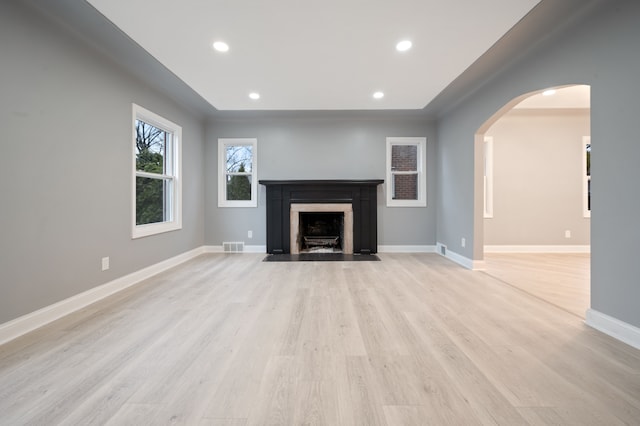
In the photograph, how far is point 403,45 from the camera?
264 cm

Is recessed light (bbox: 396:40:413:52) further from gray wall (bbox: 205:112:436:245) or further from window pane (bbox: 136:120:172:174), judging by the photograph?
window pane (bbox: 136:120:172:174)

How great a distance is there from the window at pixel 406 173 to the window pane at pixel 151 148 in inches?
157

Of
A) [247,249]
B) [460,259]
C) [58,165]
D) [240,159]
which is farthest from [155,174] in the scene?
[460,259]

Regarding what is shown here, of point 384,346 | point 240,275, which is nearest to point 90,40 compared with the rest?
point 240,275

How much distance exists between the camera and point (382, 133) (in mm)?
5289

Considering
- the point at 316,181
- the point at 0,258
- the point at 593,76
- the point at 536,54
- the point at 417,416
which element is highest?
the point at 536,54

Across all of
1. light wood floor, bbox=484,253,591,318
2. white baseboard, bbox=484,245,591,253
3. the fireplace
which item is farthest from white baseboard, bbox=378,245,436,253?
white baseboard, bbox=484,245,591,253

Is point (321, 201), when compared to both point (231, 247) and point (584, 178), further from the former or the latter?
point (584, 178)

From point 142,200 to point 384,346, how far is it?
3.54 metres

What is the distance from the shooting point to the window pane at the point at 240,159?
17.5ft

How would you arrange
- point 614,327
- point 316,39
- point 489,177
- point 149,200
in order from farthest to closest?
point 489,177 → point 149,200 → point 316,39 → point 614,327

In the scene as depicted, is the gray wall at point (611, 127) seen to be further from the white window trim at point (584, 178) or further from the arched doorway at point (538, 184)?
the white window trim at point (584, 178)

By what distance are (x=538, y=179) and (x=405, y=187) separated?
8.25 feet

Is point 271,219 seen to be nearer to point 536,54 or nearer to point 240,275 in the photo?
point 240,275
